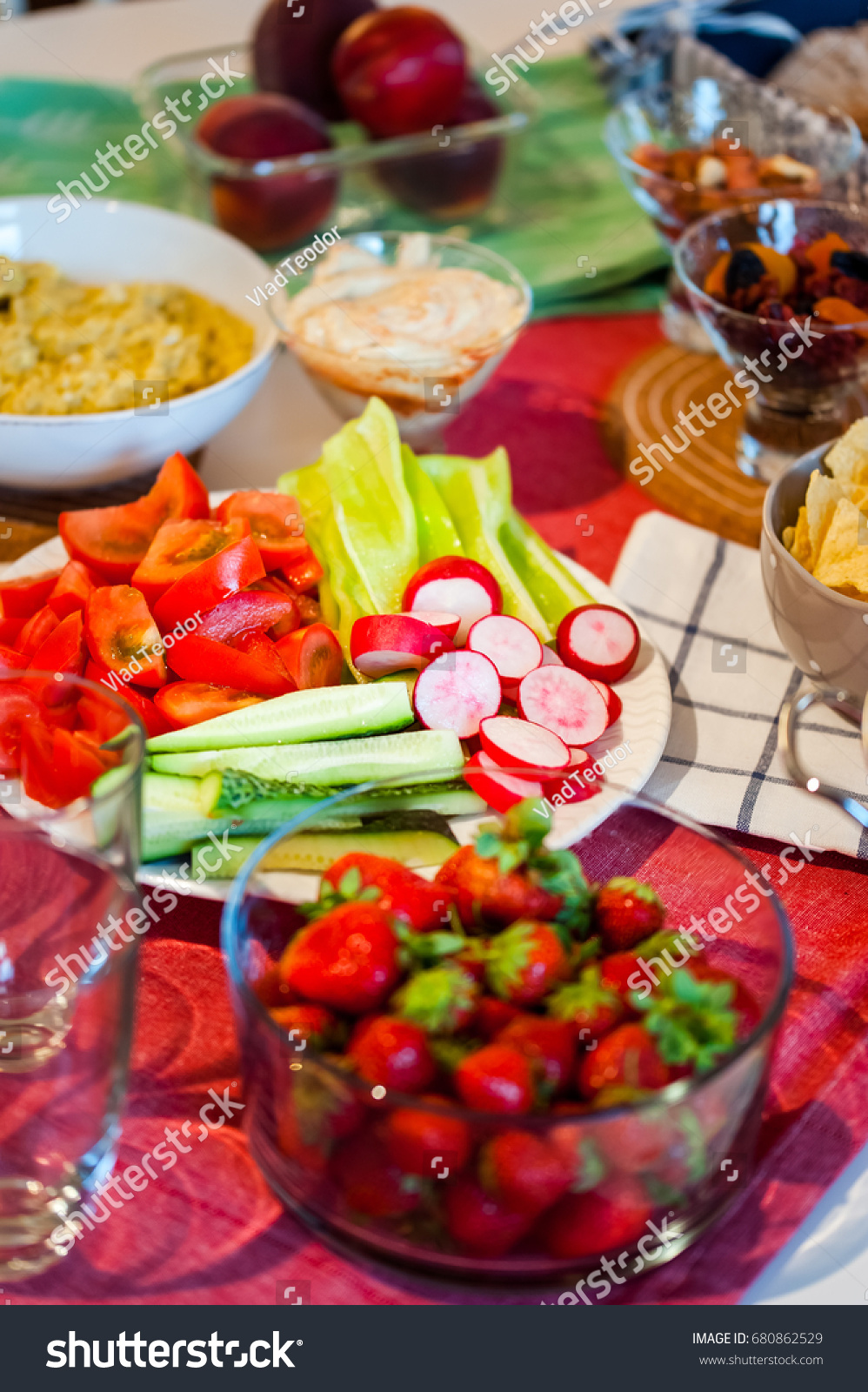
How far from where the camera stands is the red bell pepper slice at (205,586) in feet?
→ 4.67

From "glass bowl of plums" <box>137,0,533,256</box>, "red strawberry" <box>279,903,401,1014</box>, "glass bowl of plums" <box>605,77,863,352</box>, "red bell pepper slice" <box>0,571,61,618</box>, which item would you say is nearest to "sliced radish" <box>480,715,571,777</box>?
"red strawberry" <box>279,903,401,1014</box>

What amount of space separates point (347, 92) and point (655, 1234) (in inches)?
89.7

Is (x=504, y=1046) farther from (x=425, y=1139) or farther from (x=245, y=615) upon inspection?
(x=245, y=615)

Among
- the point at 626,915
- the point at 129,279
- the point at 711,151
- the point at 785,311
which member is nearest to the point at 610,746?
the point at 626,915

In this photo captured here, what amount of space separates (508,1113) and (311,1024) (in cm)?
17

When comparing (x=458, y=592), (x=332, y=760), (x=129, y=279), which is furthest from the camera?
(x=129, y=279)

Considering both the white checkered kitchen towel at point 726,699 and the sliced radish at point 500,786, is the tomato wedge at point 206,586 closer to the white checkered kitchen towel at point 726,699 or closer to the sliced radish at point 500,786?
the sliced radish at point 500,786

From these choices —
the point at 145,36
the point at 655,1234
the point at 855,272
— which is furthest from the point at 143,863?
the point at 145,36

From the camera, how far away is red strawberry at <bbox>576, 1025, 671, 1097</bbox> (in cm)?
89

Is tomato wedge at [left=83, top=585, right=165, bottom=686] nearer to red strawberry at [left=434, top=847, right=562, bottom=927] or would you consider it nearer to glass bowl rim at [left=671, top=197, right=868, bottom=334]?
red strawberry at [left=434, top=847, right=562, bottom=927]

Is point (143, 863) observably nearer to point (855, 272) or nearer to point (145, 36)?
point (855, 272)

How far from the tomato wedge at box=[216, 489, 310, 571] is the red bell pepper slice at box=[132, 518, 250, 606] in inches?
1.3

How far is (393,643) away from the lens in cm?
141

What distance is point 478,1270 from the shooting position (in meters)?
0.94
